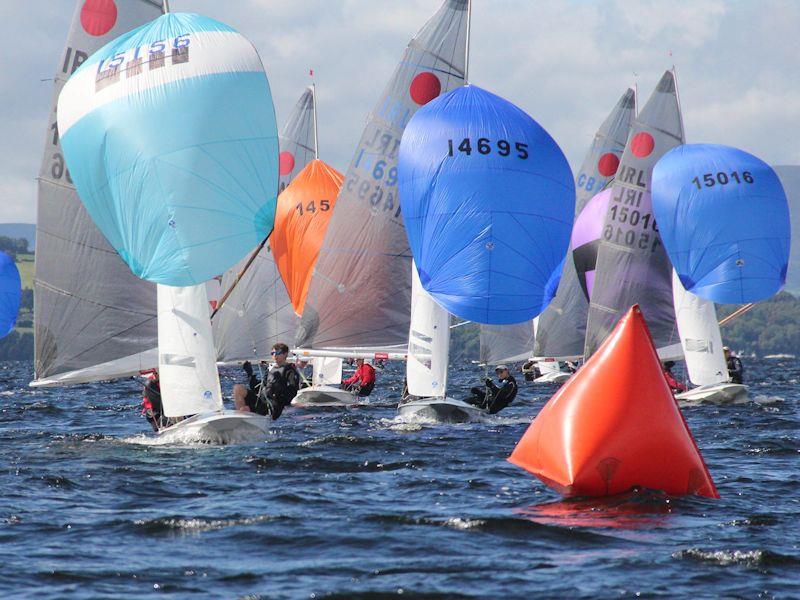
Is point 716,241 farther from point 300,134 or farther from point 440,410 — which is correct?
point 300,134

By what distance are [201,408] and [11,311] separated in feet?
142

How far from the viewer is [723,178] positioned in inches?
1296

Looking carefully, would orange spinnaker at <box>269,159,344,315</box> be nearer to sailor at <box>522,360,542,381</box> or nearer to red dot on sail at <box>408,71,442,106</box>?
red dot on sail at <box>408,71,442,106</box>

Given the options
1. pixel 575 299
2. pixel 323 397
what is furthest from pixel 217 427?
pixel 575 299

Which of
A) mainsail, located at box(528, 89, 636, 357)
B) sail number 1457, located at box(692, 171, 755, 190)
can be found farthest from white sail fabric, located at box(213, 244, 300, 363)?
sail number 1457, located at box(692, 171, 755, 190)

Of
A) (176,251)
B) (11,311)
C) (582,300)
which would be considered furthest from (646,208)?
(11,311)

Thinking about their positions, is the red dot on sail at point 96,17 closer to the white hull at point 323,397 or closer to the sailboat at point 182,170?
the sailboat at point 182,170

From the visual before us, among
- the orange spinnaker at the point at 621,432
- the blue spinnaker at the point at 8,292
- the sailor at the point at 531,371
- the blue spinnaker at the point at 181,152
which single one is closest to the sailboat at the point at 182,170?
the blue spinnaker at the point at 181,152

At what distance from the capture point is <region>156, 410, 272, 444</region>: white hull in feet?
65.4

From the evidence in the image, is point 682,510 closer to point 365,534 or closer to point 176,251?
point 365,534

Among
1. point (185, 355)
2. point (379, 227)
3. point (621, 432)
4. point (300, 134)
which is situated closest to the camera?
point (621, 432)

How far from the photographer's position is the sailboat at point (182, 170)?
1942 cm

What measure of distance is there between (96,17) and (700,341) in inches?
716

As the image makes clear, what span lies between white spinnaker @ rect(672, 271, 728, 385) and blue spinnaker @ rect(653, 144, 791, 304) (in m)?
0.54
